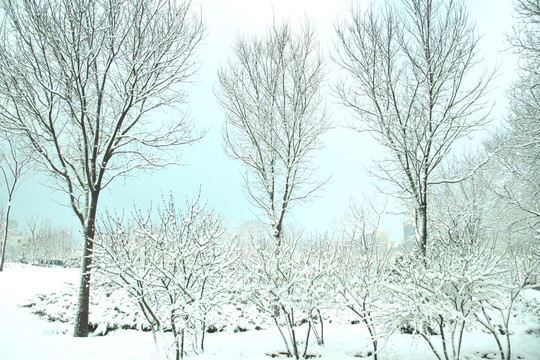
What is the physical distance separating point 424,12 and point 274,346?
9756 mm

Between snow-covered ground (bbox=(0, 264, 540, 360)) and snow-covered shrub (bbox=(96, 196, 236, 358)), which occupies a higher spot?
snow-covered shrub (bbox=(96, 196, 236, 358))

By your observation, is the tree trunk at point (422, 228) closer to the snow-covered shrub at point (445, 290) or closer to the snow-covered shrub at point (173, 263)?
the snow-covered shrub at point (445, 290)

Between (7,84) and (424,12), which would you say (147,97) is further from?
(424,12)

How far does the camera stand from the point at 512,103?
44.6 ft

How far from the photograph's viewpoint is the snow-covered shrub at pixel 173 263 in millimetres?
5268

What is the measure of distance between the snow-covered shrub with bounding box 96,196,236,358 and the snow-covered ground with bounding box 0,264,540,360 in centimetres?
219

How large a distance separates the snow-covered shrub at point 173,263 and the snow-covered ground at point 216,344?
2.19 m

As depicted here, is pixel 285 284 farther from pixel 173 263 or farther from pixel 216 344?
pixel 216 344

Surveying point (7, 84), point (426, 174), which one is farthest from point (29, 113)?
point (426, 174)

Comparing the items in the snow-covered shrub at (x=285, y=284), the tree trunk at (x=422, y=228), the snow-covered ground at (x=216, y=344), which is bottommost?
the snow-covered ground at (x=216, y=344)

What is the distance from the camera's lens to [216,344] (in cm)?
855

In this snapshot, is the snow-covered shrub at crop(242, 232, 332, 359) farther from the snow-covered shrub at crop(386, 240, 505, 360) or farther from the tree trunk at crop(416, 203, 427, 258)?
the tree trunk at crop(416, 203, 427, 258)

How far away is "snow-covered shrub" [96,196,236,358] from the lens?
5.27 m

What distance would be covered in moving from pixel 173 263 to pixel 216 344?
163 inches
